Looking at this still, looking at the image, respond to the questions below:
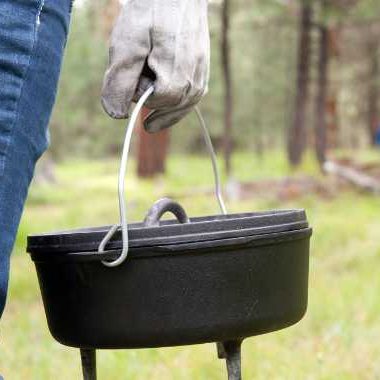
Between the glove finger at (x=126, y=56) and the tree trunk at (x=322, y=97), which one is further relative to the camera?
the tree trunk at (x=322, y=97)

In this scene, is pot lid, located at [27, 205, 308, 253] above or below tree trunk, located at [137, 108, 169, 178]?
above

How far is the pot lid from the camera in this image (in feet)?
4.91

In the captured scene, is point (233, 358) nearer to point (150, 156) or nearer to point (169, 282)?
point (169, 282)

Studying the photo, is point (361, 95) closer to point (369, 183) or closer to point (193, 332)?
point (369, 183)

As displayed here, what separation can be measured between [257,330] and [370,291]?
9.81 feet

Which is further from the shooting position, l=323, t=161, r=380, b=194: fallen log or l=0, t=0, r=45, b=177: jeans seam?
l=323, t=161, r=380, b=194: fallen log

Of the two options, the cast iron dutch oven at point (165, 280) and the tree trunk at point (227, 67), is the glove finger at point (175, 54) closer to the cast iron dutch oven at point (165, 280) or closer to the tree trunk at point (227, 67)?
the cast iron dutch oven at point (165, 280)

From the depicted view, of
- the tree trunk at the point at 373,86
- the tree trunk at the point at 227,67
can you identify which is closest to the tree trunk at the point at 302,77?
the tree trunk at the point at 227,67

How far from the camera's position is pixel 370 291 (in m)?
4.48

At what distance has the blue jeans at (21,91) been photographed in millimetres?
1403

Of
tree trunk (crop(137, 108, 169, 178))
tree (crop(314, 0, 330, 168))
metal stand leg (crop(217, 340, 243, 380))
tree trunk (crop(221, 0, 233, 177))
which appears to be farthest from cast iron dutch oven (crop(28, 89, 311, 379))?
tree trunk (crop(137, 108, 169, 178))

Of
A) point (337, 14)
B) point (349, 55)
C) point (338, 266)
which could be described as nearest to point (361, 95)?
point (349, 55)

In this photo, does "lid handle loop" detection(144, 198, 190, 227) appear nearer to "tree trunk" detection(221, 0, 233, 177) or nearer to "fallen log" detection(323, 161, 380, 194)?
"fallen log" detection(323, 161, 380, 194)

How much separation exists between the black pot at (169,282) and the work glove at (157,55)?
28 cm
